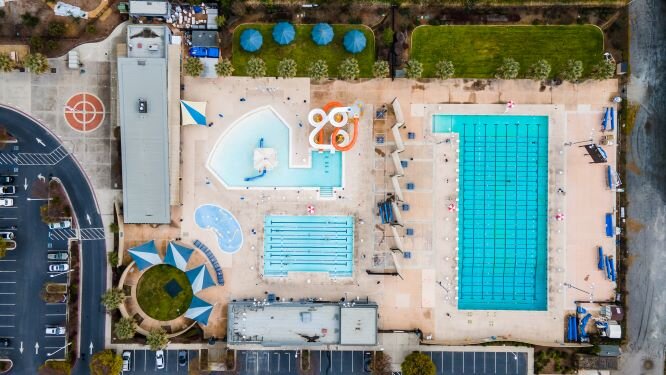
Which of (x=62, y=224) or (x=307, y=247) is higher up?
(x=62, y=224)

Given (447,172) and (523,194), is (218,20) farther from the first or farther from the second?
(523,194)

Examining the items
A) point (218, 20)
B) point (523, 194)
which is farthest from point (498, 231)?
point (218, 20)

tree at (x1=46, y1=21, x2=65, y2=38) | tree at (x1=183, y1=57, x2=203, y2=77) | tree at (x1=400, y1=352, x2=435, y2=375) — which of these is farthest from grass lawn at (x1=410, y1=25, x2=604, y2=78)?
tree at (x1=46, y1=21, x2=65, y2=38)

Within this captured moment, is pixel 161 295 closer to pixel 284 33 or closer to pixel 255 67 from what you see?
pixel 255 67

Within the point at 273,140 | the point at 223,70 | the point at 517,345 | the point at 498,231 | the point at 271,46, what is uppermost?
the point at 271,46

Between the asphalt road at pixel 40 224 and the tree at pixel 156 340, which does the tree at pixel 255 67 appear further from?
the tree at pixel 156 340

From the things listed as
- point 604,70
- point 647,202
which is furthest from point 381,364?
point 604,70
